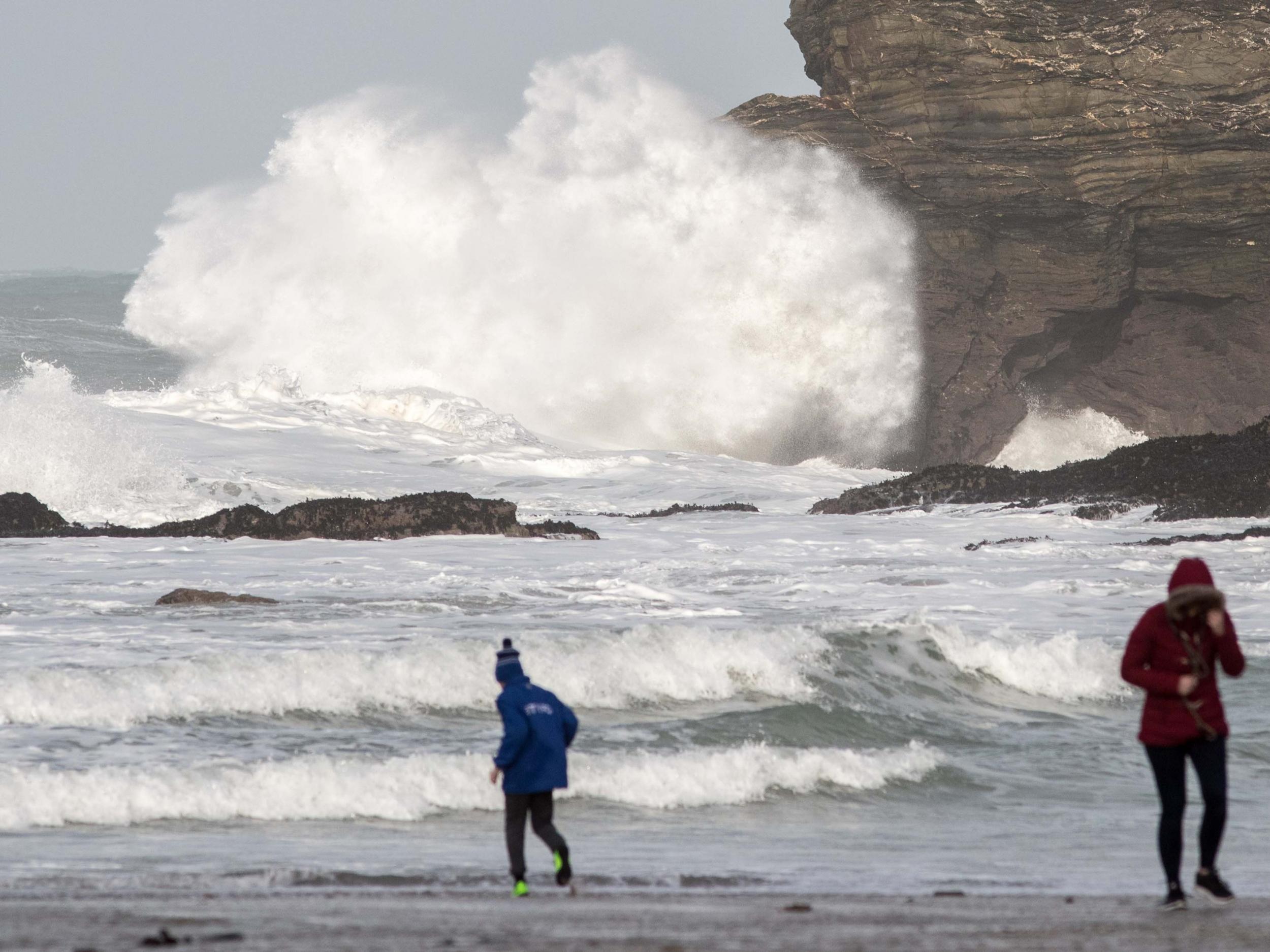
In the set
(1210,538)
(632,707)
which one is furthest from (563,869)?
Answer: (1210,538)

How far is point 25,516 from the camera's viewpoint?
22.8 meters

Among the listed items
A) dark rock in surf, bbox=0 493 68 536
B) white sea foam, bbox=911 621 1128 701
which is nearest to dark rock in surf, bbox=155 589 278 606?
white sea foam, bbox=911 621 1128 701

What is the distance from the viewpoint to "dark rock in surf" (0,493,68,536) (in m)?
22.5

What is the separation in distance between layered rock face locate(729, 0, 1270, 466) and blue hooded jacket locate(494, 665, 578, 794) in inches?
1789

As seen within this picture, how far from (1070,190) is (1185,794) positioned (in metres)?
45.9

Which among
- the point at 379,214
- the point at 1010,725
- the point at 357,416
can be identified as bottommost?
the point at 1010,725

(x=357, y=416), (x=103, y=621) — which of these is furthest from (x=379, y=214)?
(x=103, y=621)

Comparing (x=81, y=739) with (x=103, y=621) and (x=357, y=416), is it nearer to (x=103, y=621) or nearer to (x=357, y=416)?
(x=103, y=621)

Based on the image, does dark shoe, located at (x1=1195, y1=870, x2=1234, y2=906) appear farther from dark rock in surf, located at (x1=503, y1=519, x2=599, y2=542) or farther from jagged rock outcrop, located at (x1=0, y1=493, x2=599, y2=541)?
jagged rock outcrop, located at (x1=0, y1=493, x2=599, y2=541)

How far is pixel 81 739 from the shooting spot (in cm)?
1055

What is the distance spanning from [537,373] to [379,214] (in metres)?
10.1

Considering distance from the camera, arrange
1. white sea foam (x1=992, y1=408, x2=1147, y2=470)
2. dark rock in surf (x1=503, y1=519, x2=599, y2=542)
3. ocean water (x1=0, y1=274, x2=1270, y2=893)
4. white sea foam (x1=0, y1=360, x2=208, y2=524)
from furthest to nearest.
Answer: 1. white sea foam (x1=992, y1=408, x2=1147, y2=470)
2. white sea foam (x1=0, y1=360, x2=208, y2=524)
3. dark rock in surf (x1=503, y1=519, x2=599, y2=542)
4. ocean water (x1=0, y1=274, x2=1270, y2=893)

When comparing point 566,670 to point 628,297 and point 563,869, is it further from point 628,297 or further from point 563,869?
point 628,297

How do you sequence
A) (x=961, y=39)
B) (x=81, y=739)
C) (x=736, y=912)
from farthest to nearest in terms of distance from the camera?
(x=961, y=39) < (x=81, y=739) < (x=736, y=912)
